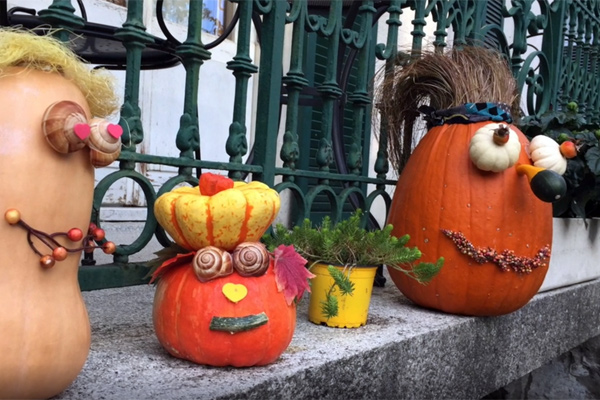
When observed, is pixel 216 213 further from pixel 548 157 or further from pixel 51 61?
pixel 548 157

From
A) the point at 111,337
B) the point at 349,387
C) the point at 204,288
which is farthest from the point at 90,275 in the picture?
the point at 349,387

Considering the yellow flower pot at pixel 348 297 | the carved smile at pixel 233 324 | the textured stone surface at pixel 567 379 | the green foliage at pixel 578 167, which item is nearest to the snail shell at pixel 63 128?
the carved smile at pixel 233 324

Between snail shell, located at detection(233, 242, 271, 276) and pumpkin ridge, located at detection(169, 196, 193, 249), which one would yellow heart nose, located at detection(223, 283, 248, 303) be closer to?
snail shell, located at detection(233, 242, 271, 276)

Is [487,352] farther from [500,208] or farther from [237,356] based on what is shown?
[237,356]

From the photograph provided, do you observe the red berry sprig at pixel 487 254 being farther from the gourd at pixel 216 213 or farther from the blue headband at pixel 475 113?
the gourd at pixel 216 213

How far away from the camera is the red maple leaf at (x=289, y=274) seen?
118cm

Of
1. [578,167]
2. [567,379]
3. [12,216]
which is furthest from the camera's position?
[567,379]

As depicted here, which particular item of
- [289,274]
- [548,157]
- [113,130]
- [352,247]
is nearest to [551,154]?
[548,157]

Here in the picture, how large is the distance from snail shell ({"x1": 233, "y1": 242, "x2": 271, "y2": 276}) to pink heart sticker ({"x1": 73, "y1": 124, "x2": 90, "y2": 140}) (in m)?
0.39

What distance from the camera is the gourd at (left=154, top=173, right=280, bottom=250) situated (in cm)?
112

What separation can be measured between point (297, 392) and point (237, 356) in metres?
0.14

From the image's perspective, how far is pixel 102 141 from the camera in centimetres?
Result: 90

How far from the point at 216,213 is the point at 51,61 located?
1.28 ft

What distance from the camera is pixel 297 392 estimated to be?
3.78ft
